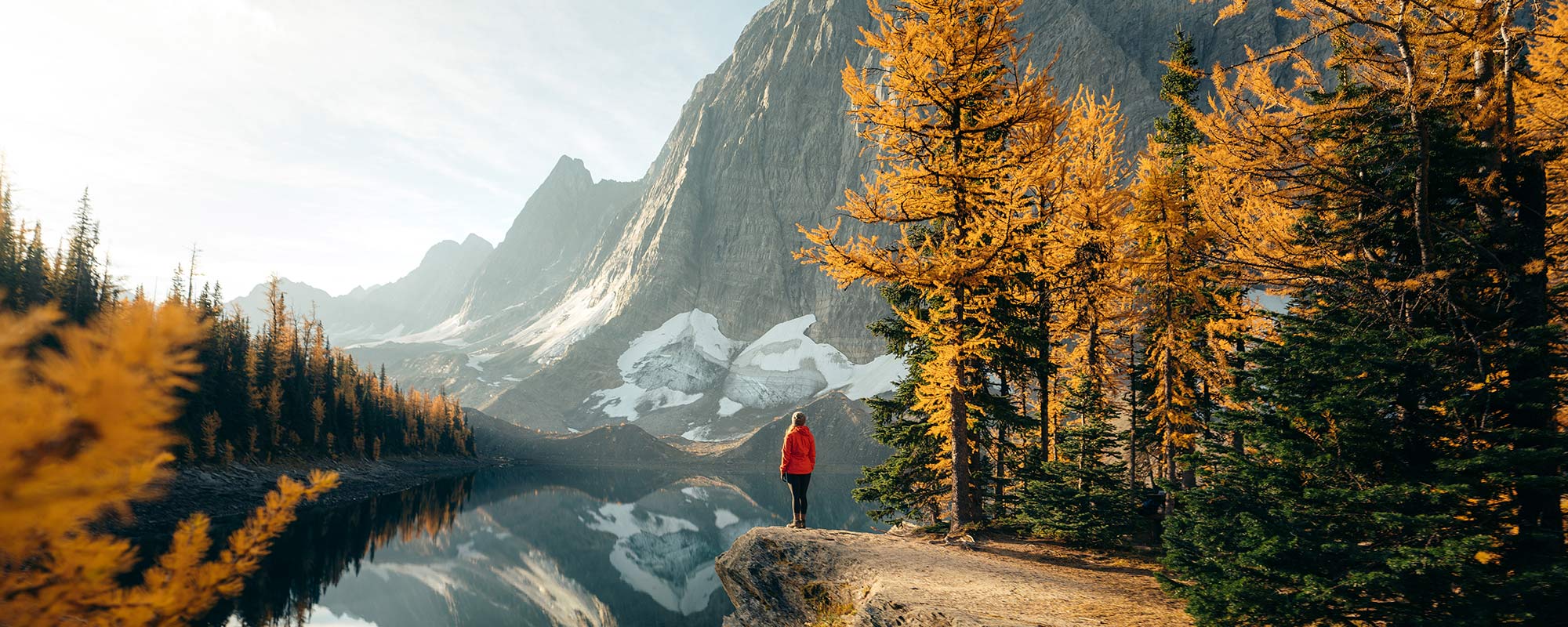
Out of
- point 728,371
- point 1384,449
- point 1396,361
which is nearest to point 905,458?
point 1384,449

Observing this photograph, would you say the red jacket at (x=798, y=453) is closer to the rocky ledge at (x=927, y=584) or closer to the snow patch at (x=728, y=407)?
the rocky ledge at (x=927, y=584)

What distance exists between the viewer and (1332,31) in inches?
272

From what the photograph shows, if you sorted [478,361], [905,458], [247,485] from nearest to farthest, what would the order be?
1. [905,458]
2. [247,485]
3. [478,361]

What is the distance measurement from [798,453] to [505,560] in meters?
27.1

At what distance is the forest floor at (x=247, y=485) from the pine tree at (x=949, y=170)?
17393 mm

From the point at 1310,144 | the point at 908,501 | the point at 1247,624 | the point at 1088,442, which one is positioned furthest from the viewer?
the point at 1088,442

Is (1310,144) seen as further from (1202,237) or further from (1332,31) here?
(1202,237)

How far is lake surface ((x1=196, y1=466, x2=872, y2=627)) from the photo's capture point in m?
22.6

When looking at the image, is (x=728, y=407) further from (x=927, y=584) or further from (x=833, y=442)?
(x=927, y=584)

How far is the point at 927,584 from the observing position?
27.2ft

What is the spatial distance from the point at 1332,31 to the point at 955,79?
5894mm

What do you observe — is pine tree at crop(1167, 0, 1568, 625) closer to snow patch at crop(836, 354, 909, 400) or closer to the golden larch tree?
the golden larch tree

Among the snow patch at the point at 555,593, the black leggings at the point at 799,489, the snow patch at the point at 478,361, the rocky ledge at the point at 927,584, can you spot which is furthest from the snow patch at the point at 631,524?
the snow patch at the point at 478,361

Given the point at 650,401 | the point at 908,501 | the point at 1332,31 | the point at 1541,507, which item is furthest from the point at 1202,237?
the point at 650,401
